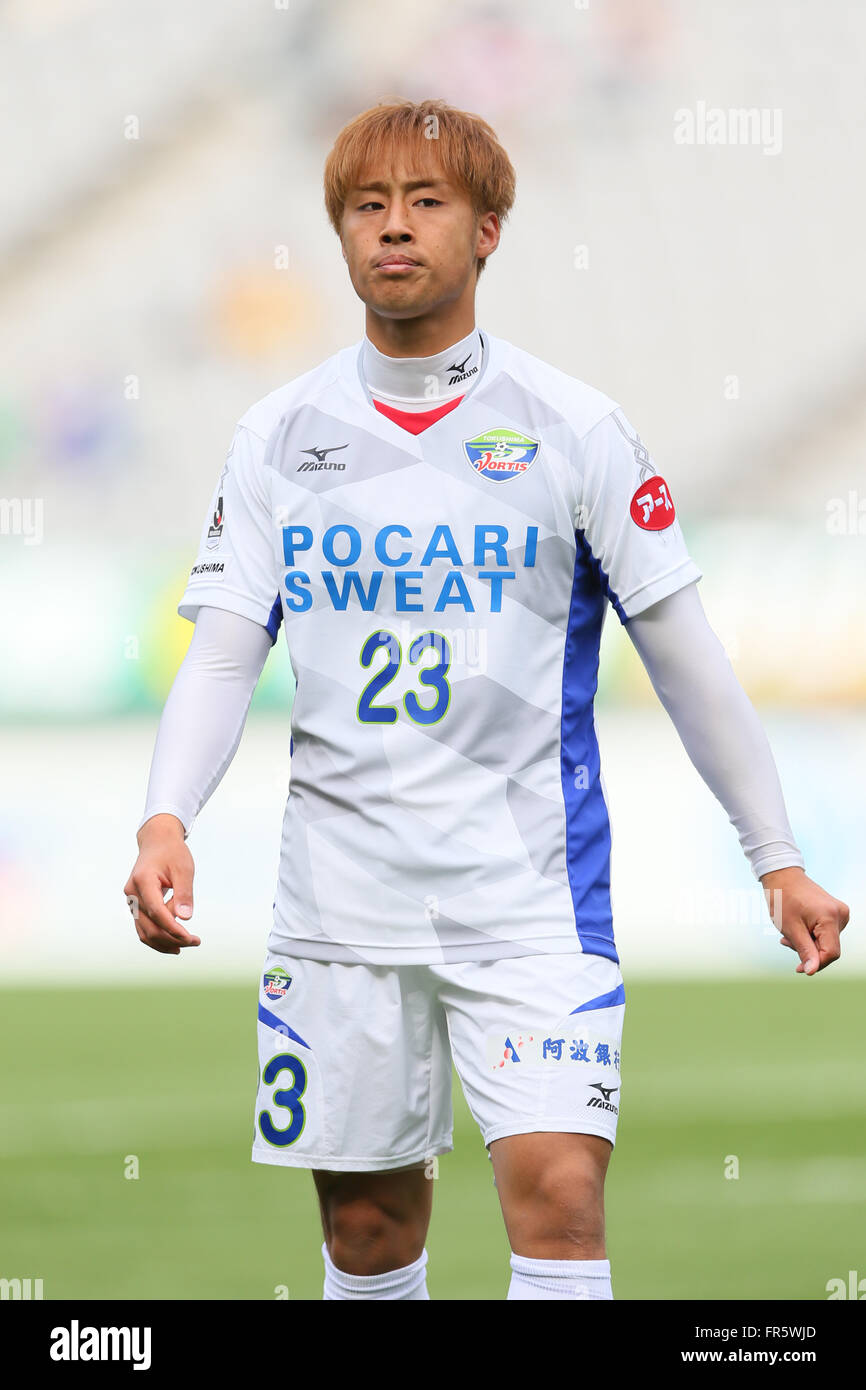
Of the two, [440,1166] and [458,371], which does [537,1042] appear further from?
[440,1166]

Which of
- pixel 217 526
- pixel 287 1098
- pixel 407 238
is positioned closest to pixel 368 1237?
pixel 287 1098

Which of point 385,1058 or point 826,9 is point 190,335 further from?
point 385,1058

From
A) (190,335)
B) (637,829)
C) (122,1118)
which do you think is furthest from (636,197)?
(122,1118)

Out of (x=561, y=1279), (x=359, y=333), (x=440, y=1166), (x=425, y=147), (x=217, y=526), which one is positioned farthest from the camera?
(x=359, y=333)

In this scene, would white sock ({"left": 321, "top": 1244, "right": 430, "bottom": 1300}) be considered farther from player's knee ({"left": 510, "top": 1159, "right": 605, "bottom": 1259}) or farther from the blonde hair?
the blonde hair

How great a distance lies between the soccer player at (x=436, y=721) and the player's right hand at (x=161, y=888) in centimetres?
1

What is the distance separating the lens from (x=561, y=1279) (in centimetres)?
245

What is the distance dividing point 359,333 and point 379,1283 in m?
12.8

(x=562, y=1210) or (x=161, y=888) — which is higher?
(x=161, y=888)

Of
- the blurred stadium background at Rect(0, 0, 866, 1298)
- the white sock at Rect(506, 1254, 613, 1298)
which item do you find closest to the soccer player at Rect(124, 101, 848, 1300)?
the white sock at Rect(506, 1254, 613, 1298)

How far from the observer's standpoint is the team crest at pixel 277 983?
2738mm

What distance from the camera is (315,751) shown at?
8.94 ft

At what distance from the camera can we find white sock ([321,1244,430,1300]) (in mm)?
2736

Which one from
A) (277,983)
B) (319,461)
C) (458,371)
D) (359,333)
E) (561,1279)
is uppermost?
(359,333)
